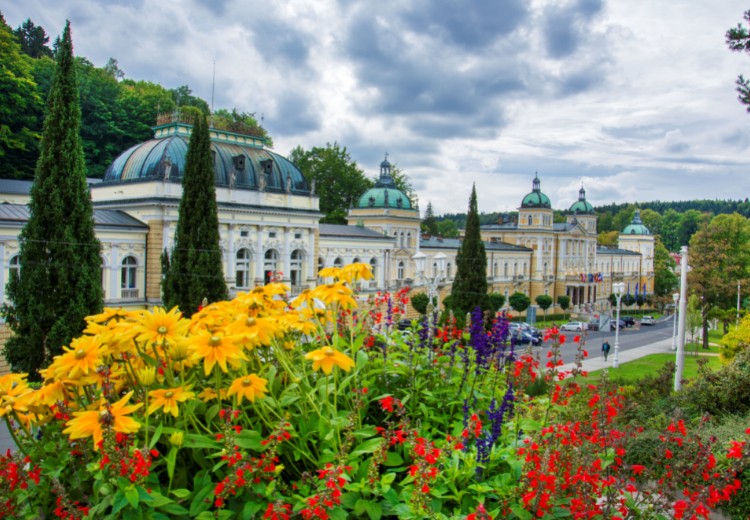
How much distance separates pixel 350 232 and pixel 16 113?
2166 cm

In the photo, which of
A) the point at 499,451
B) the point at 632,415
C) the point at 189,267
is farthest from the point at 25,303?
the point at 499,451

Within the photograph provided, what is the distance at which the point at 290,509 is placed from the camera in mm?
3955

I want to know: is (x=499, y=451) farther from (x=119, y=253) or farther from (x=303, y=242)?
(x=303, y=242)

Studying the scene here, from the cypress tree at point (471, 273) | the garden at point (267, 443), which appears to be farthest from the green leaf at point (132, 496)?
the cypress tree at point (471, 273)

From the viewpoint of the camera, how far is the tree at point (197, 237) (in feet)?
78.3

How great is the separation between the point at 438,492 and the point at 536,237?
2607 inches

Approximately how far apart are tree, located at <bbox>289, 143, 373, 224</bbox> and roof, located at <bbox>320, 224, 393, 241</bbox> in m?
16.5

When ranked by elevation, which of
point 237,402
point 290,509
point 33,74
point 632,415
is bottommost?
point 632,415

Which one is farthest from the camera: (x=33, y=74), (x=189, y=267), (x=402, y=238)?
(x=402, y=238)

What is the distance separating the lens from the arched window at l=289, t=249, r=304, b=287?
116ft

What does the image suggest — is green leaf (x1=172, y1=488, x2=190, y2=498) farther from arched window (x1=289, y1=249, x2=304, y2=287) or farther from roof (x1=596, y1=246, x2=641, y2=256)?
roof (x1=596, y1=246, x2=641, y2=256)

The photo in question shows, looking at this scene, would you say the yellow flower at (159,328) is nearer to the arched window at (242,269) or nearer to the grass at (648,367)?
the grass at (648,367)

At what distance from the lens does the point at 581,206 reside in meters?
79.0

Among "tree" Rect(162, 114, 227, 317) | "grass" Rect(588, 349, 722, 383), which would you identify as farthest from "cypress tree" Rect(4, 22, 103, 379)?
"grass" Rect(588, 349, 722, 383)
